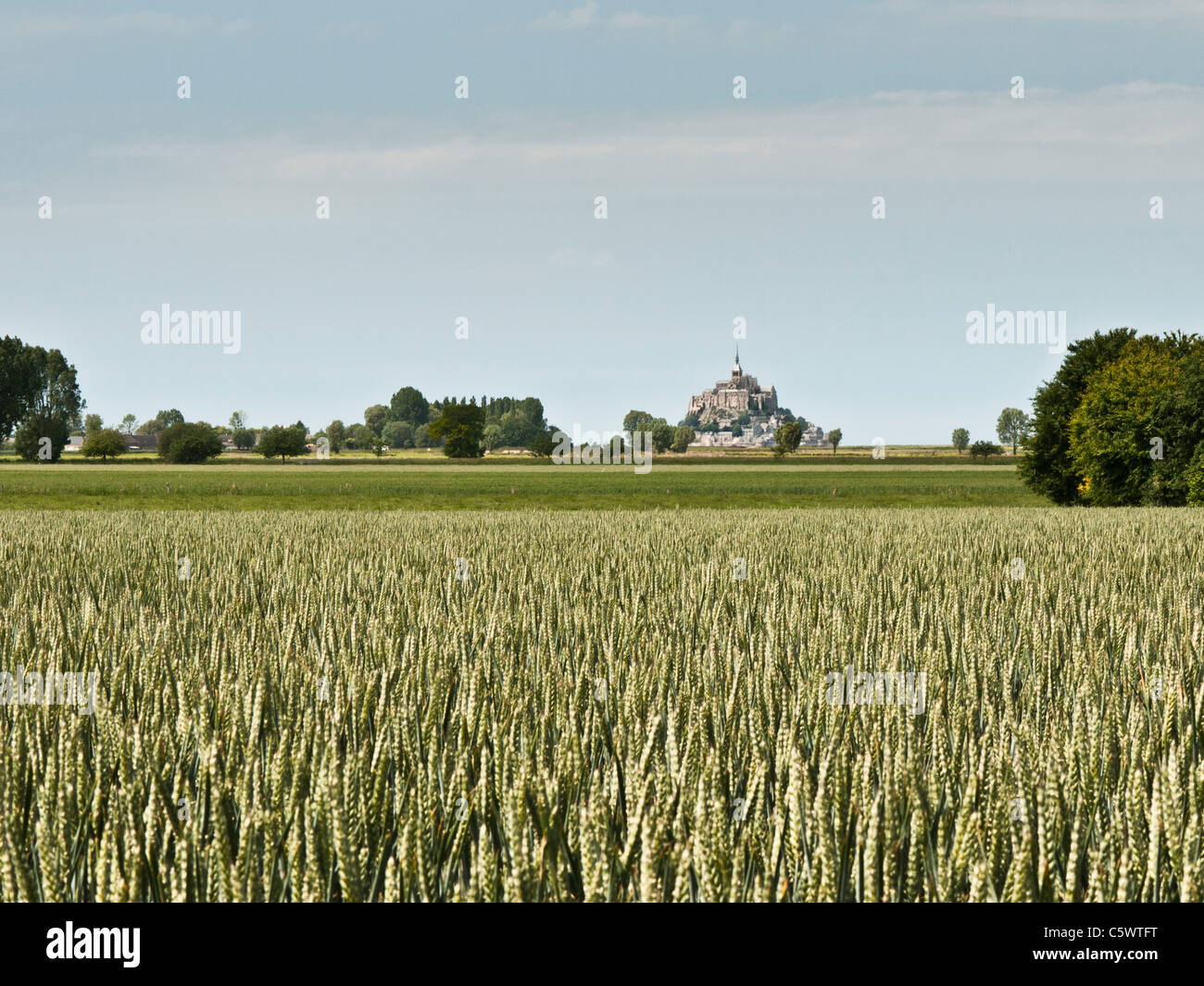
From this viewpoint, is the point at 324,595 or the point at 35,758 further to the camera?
the point at 324,595

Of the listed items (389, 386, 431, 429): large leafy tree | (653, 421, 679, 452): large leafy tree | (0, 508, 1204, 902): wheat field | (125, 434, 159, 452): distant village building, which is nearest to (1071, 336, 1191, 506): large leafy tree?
(0, 508, 1204, 902): wheat field

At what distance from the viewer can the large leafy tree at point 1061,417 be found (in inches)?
1535

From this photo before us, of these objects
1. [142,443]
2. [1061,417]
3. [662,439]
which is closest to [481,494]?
[1061,417]

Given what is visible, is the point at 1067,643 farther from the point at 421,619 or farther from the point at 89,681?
→ the point at 89,681

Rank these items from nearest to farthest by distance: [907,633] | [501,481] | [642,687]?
[642,687]
[907,633]
[501,481]

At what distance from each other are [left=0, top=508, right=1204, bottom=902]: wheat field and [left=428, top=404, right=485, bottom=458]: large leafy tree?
107 metres

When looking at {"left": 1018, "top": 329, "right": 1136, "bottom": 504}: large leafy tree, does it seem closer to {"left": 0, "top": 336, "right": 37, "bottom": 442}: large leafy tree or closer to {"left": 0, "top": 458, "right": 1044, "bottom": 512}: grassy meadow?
{"left": 0, "top": 458, "right": 1044, "bottom": 512}: grassy meadow

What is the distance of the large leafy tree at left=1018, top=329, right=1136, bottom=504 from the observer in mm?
39000

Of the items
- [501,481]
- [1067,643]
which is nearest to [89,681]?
[1067,643]

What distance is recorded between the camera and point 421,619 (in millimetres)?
5082

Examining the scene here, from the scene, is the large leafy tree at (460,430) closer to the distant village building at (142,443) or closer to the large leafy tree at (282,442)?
the large leafy tree at (282,442)

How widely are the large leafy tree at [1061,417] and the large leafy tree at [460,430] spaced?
79.3 metres

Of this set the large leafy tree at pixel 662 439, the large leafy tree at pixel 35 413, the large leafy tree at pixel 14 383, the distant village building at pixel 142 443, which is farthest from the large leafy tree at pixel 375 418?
the large leafy tree at pixel 14 383

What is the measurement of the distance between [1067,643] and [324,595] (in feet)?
14.6
